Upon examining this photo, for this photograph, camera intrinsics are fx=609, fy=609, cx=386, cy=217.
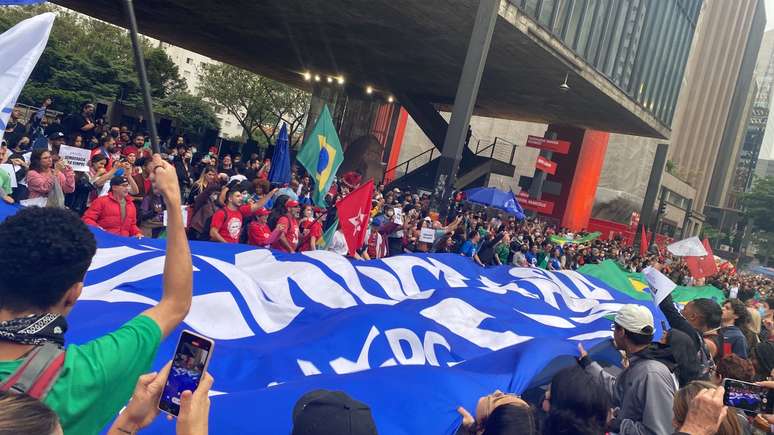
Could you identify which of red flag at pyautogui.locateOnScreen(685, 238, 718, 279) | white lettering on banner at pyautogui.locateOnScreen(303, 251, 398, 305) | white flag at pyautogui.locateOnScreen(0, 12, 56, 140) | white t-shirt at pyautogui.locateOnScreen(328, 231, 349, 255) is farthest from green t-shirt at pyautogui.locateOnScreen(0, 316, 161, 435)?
red flag at pyautogui.locateOnScreen(685, 238, 718, 279)

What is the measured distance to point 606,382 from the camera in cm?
431

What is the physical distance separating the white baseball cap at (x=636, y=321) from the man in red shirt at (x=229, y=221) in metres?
5.18

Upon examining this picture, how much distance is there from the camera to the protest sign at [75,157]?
897cm

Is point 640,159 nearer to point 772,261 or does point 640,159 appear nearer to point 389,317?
point 389,317

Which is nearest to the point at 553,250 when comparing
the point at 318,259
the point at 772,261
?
the point at 318,259

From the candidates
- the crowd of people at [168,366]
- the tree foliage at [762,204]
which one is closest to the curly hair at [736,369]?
the crowd of people at [168,366]

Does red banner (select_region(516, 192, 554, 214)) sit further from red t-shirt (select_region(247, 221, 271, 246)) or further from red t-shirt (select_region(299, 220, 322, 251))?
red t-shirt (select_region(247, 221, 271, 246))

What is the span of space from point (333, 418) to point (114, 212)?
19.0 ft

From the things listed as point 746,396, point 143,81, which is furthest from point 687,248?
point 143,81

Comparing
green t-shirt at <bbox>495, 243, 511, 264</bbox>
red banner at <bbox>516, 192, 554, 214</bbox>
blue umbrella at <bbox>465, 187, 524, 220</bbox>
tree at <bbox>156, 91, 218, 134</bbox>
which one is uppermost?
tree at <bbox>156, 91, 218, 134</bbox>

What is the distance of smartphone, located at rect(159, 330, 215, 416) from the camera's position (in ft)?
5.65

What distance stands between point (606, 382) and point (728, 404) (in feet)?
3.93

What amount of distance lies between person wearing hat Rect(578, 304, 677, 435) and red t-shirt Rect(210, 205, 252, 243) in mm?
4973

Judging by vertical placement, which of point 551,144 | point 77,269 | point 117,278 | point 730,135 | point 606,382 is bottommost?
point 117,278
